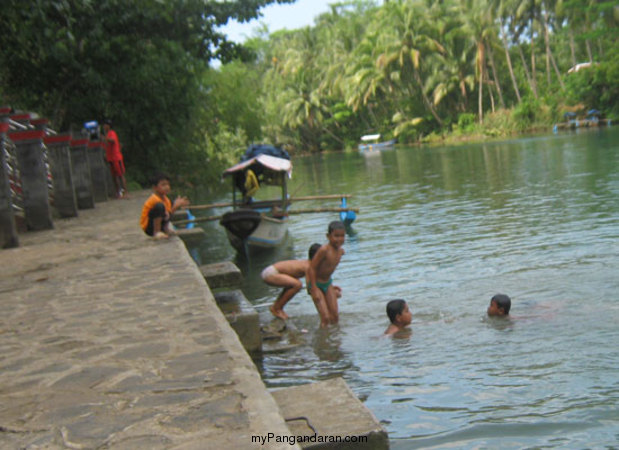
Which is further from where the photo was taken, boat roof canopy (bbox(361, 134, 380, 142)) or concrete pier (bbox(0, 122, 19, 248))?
boat roof canopy (bbox(361, 134, 380, 142))

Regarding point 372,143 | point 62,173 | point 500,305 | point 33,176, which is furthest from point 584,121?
point 500,305

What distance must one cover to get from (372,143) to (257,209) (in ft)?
194

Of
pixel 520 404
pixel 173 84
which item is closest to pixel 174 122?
pixel 173 84

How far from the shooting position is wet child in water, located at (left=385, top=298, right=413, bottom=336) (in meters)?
9.05

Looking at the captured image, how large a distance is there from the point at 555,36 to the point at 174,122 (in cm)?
6077

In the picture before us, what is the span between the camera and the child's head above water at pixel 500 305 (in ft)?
29.9

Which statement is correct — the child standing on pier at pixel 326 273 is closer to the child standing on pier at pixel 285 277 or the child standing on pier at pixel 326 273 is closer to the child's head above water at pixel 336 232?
the child's head above water at pixel 336 232

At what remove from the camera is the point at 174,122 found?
23.3 metres

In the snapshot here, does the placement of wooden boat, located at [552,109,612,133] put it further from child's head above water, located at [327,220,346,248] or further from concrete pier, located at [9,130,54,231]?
child's head above water, located at [327,220,346,248]

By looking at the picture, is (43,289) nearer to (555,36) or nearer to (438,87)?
(438,87)

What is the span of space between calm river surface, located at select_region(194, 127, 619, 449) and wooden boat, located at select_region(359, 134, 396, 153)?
4948 cm

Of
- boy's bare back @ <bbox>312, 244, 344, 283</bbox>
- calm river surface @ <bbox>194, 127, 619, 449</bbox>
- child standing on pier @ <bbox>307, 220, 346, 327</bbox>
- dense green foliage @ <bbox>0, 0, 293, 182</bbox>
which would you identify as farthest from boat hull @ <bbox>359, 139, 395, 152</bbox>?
boy's bare back @ <bbox>312, 244, 344, 283</bbox>

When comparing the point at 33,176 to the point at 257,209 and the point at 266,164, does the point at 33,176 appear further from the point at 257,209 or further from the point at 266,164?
the point at 257,209

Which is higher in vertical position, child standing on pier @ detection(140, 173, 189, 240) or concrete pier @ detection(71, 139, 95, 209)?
concrete pier @ detection(71, 139, 95, 209)
